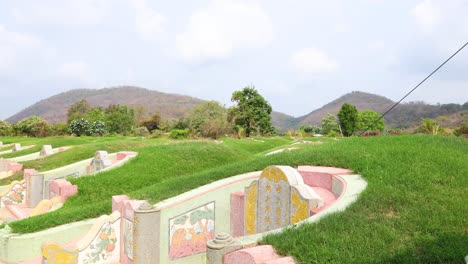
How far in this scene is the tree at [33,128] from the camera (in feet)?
147

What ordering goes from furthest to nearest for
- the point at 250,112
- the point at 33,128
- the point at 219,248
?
the point at 33,128 → the point at 250,112 → the point at 219,248

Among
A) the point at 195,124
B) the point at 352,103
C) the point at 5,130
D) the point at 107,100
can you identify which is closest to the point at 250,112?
the point at 195,124

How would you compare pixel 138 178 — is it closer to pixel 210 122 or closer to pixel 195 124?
pixel 210 122

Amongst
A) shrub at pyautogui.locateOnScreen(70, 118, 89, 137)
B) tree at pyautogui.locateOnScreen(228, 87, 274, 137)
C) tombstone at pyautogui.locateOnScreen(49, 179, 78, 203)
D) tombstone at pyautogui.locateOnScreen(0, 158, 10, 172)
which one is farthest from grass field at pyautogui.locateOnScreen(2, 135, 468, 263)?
shrub at pyautogui.locateOnScreen(70, 118, 89, 137)

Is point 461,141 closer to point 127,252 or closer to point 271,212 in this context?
point 271,212

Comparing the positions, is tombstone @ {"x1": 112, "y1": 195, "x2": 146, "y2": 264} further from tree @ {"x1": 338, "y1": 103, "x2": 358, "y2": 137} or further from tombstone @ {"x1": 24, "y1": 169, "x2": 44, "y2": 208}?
tree @ {"x1": 338, "y1": 103, "x2": 358, "y2": 137}

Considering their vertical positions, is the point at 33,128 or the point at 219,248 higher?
the point at 33,128

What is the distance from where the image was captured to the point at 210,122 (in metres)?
35.8

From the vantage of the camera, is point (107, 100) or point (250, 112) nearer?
point (250, 112)

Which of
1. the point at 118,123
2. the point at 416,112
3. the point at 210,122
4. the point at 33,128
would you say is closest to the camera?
the point at 210,122

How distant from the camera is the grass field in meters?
4.25

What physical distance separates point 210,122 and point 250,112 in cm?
499

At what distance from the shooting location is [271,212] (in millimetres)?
6211

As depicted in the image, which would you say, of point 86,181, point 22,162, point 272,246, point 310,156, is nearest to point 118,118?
point 22,162
